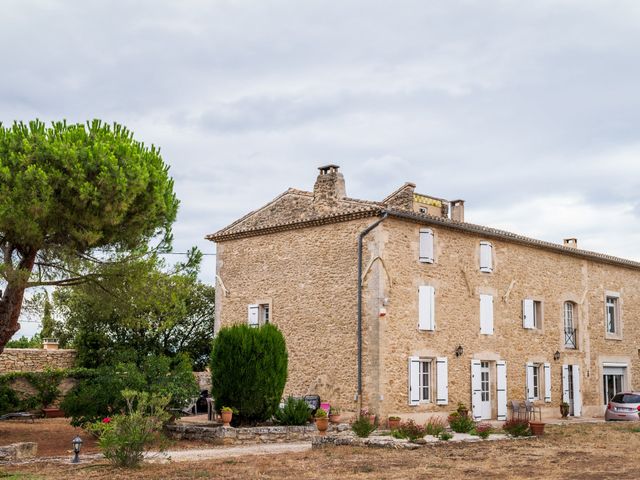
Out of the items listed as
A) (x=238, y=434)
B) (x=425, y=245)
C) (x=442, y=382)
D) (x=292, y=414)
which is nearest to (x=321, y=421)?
(x=292, y=414)

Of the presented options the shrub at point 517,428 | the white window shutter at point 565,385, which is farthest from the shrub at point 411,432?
the white window shutter at point 565,385

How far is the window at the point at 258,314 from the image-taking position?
71.8 ft

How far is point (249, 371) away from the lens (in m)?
16.7

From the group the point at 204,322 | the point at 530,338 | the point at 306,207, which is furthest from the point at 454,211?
the point at 204,322

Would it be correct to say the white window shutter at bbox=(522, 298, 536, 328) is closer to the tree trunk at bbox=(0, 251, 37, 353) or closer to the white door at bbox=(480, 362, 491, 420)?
the white door at bbox=(480, 362, 491, 420)

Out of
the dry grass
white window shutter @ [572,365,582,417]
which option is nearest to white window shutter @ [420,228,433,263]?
the dry grass

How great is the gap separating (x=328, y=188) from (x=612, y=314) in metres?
12.6

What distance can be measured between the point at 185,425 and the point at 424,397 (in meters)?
6.43

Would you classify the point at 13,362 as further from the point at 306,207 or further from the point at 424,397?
the point at 424,397

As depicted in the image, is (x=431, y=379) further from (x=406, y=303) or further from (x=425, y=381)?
(x=406, y=303)

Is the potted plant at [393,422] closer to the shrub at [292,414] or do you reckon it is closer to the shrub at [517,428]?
the shrub at [292,414]

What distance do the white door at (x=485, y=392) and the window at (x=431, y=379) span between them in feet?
5.68

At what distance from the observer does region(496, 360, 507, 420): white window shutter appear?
2211 cm

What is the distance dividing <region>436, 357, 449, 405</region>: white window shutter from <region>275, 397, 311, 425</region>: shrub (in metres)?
4.45
